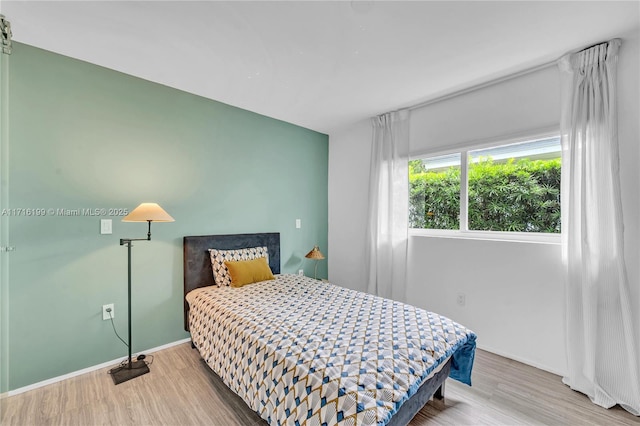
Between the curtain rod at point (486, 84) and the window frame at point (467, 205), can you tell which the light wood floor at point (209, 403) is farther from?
the curtain rod at point (486, 84)

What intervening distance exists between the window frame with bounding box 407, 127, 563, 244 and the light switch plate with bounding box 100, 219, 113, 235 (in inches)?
117

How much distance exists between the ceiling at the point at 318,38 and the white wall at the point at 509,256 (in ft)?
0.78

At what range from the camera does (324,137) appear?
4066 mm

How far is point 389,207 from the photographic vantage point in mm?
3209

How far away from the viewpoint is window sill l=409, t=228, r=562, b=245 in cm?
228

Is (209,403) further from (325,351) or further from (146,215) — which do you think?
(146,215)

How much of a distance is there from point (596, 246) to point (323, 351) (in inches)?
82.5

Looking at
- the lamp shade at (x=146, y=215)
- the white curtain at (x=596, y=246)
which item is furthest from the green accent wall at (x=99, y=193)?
the white curtain at (x=596, y=246)

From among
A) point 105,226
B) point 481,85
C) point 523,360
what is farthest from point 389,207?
point 105,226

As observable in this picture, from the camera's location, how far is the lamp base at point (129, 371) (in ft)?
6.77

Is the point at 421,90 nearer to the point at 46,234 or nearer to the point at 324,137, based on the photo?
the point at 324,137

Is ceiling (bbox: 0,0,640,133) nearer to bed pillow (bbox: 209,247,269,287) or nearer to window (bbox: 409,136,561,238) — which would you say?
window (bbox: 409,136,561,238)

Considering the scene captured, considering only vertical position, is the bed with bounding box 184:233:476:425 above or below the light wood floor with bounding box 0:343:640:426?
above

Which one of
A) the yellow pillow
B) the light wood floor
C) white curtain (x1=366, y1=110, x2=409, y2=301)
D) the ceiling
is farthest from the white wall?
the yellow pillow
